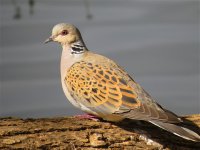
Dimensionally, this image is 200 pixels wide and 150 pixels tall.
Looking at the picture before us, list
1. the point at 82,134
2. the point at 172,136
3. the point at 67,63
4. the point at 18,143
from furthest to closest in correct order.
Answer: the point at 67,63 < the point at 172,136 < the point at 82,134 < the point at 18,143

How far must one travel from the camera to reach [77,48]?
10.8ft

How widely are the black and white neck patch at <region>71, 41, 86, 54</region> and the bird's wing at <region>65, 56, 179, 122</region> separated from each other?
145mm

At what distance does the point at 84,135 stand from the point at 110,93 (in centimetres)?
28

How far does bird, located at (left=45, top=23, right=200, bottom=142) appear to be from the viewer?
2785 millimetres

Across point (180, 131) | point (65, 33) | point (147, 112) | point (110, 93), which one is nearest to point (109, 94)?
point (110, 93)

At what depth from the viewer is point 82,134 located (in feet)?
9.27

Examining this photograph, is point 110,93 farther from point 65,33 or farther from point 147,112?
point 65,33

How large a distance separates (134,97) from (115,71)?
233 mm

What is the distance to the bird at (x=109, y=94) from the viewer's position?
9.14 ft

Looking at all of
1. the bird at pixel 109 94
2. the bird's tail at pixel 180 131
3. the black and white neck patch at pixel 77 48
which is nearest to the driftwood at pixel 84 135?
the bird at pixel 109 94

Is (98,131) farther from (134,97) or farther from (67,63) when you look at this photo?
(67,63)

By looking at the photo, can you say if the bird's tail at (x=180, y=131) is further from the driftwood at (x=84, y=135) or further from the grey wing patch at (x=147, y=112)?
the driftwood at (x=84, y=135)

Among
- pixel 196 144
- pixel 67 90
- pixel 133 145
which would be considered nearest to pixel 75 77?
pixel 67 90

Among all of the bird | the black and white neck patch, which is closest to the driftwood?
the bird
